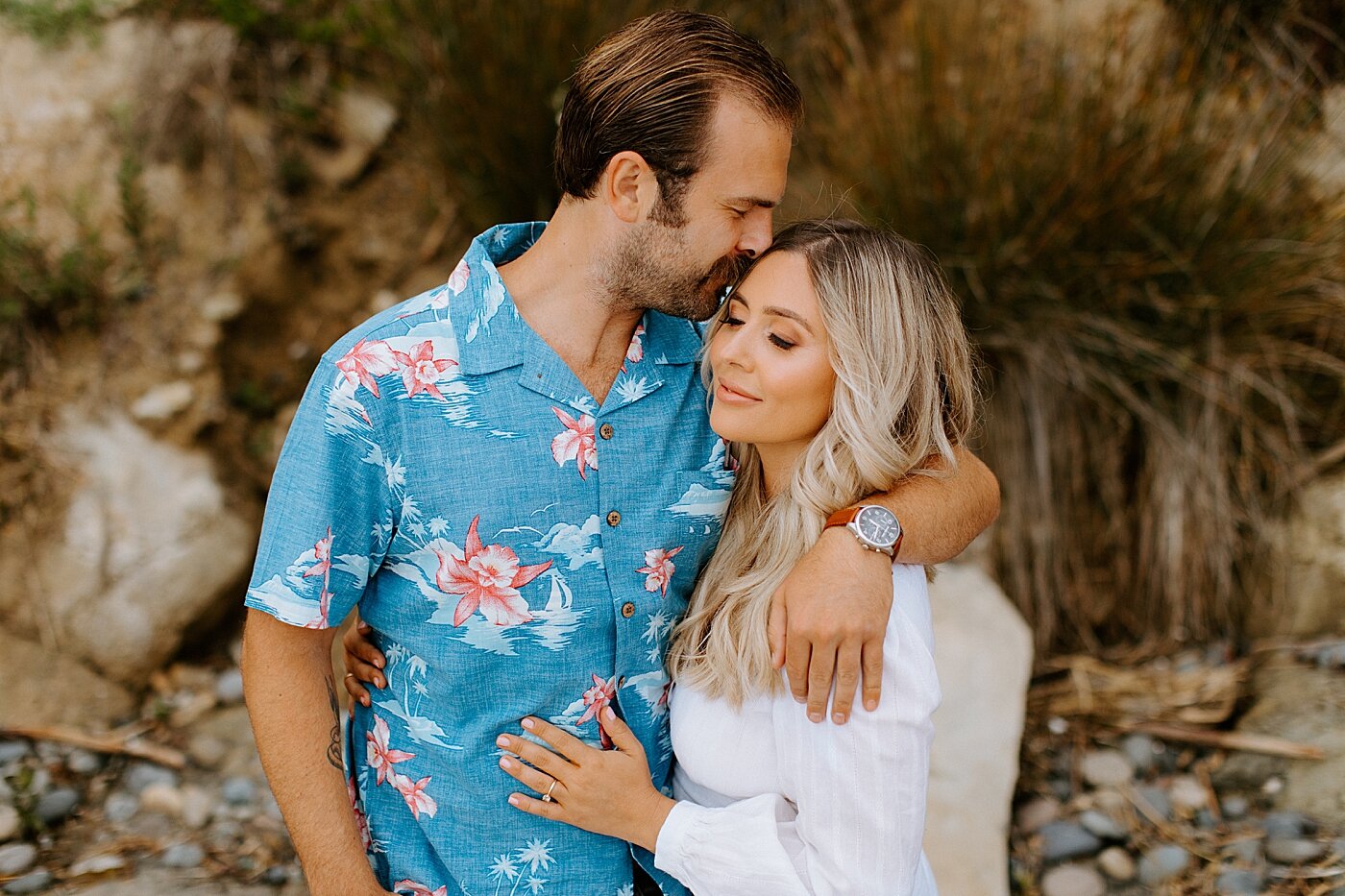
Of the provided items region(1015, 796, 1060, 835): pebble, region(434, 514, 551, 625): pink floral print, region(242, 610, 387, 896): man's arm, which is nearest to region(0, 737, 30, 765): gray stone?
region(242, 610, 387, 896): man's arm

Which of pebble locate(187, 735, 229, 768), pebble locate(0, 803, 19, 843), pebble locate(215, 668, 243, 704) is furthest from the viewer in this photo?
pebble locate(215, 668, 243, 704)

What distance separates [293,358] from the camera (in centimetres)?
411

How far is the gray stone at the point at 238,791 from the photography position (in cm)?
307

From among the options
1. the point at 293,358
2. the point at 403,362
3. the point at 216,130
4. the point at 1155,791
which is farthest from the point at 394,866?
the point at 216,130

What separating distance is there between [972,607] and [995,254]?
1.24m

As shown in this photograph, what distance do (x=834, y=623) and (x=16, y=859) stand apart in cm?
236

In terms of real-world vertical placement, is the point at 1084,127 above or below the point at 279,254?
above

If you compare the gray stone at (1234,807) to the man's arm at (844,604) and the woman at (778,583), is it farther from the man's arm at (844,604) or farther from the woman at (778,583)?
the man's arm at (844,604)

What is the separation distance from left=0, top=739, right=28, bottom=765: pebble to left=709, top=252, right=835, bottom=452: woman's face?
245cm

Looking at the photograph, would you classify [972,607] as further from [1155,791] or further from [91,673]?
[91,673]

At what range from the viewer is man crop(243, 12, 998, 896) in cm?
170

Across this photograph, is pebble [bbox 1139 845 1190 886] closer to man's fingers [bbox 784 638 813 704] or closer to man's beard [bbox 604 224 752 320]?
man's fingers [bbox 784 638 813 704]

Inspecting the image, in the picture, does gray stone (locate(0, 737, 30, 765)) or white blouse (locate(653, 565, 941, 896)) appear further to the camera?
gray stone (locate(0, 737, 30, 765))

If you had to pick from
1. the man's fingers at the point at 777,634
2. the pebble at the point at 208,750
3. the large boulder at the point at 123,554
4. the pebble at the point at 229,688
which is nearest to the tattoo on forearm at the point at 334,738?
the man's fingers at the point at 777,634
